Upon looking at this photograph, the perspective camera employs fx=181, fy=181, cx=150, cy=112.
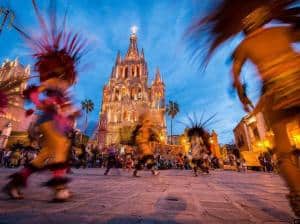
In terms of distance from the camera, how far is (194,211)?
1747mm

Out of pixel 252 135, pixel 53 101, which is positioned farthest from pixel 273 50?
A: pixel 252 135

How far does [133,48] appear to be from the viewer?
75438 millimetres

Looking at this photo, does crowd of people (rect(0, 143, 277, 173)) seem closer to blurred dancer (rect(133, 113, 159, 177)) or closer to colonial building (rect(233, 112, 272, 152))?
blurred dancer (rect(133, 113, 159, 177))

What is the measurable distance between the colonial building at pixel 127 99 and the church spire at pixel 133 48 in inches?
83.7

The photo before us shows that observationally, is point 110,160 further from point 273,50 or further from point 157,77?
point 157,77

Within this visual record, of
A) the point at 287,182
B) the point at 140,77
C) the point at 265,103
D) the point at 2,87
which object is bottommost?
the point at 287,182

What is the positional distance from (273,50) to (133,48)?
260 ft

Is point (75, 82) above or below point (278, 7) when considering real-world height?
above

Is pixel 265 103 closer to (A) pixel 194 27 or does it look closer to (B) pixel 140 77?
(A) pixel 194 27

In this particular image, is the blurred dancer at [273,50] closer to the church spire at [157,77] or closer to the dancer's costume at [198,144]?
the dancer's costume at [198,144]

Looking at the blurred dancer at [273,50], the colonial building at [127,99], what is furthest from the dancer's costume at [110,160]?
the colonial building at [127,99]

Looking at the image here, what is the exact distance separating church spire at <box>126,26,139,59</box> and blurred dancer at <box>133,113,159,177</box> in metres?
68.2

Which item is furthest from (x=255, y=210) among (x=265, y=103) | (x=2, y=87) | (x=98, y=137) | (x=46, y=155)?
(x=98, y=137)

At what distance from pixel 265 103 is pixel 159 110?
59527mm
